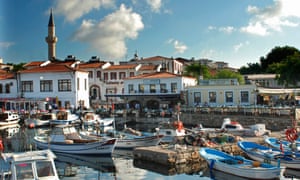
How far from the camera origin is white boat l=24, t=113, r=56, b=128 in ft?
134

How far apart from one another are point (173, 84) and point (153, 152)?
28697 mm

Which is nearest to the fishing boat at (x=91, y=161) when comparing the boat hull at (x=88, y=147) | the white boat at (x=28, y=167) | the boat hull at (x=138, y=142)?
the boat hull at (x=88, y=147)

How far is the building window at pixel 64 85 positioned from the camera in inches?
2051

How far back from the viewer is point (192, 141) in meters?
22.9

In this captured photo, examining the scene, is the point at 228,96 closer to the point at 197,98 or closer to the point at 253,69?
the point at 197,98

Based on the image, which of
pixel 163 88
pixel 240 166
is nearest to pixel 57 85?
pixel 163 88

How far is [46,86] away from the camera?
53.5 m

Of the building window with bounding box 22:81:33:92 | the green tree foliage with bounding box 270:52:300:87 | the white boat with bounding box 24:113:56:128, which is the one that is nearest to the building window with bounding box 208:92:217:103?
the green tree foliage with bounding box 270:52:300:87

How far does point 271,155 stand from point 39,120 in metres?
30.5

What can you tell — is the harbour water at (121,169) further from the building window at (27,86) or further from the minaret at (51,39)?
the minaret at (51,39)

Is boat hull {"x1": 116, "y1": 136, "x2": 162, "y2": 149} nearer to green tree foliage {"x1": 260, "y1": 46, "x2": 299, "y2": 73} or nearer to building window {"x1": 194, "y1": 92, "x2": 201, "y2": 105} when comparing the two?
building window {"x1": 194, "y1": 92, "x2": 201, "y2": 105}

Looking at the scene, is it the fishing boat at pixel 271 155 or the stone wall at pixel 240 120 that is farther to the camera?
the stone wall at pixel 240 120

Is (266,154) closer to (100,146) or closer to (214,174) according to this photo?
(214,174)

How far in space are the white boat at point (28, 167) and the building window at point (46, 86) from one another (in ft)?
135
